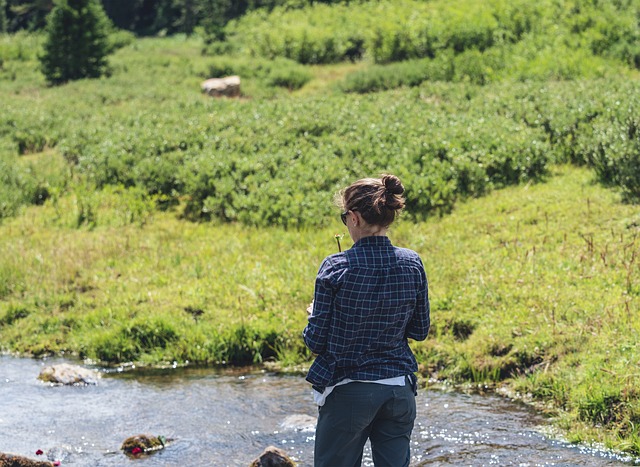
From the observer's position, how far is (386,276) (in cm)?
422

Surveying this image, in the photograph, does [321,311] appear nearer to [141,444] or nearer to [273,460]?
[273,460]

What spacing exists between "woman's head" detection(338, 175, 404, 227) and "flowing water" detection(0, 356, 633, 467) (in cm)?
299

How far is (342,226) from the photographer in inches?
498

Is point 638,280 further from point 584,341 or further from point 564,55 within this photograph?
point 564,55

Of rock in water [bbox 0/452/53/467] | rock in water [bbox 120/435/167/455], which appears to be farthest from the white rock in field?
rock in water [bbox 0/452/53/467]

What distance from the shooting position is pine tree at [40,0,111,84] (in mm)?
30422


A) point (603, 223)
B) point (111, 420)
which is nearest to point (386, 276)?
point (111, 420)

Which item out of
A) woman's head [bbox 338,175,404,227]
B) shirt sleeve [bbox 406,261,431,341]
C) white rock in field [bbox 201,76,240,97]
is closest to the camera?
woman's head [bbox 338,175,404,227]

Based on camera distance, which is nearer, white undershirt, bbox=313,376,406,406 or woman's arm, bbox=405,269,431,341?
white undershirt, bbox=313,376,406,406

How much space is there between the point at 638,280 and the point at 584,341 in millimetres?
1556

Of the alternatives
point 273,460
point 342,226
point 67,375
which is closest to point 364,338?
point 273,460

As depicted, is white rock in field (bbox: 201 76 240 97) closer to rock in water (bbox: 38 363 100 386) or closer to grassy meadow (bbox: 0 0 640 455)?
grassy meadow (bbox: 0 0 640 455)

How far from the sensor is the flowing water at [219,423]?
6.69 m

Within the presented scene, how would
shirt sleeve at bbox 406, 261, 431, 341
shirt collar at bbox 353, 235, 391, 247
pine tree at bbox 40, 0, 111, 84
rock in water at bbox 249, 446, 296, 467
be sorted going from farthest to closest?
pine tree at bbox 40, 0, 111, 84, rock in water at bbox 249, 446, 296, 467, shirt sleeve at bbox 406, 261, 431, 341, shirt collar at bbox 353, 235, 391, 247
